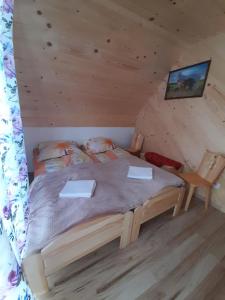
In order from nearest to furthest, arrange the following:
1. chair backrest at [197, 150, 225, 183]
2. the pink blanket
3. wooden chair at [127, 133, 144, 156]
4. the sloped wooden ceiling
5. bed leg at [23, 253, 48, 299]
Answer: bed leg at [23, 253, 48, 299] < the pink blanket < the sloped wooden ceiling < chair backrest at [197, 150, 225, 183] < wooden chair at [127, 133, 144, 156]

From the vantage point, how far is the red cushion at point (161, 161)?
2.61 m

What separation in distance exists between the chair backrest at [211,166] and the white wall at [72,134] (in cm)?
172

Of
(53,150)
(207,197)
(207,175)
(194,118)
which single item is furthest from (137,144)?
(53,150)

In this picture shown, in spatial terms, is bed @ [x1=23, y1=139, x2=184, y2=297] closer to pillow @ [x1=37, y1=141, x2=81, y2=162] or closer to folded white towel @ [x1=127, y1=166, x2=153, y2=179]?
folded white towel @ [x1=127, y1=166, x2=153, y2=179]

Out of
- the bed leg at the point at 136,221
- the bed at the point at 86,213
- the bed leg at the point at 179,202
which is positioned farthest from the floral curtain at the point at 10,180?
the bed leg at the point at 179,202

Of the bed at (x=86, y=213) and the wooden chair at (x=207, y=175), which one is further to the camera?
the wooden chair at (x=207, y=175)

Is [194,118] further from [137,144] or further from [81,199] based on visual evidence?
[81,199]

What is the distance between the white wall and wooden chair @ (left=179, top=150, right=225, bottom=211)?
165 centimetres

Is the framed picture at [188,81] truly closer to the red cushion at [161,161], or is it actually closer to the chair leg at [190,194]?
the red cushion at [161,161]

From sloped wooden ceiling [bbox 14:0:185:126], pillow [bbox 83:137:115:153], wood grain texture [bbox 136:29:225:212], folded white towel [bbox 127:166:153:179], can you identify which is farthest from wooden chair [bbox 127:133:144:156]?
folded white towel [bbox 127:166:153:179]

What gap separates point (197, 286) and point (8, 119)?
1.82m

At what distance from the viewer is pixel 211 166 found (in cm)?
209

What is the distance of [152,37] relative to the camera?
1787mm

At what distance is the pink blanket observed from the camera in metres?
1.09
